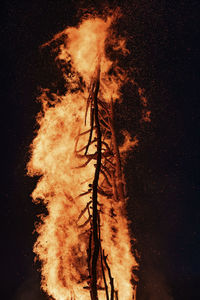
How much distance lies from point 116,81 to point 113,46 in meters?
0.37

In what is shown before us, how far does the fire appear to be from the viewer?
2.16 m

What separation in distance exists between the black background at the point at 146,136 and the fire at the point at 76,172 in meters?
0.21

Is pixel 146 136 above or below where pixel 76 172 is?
above

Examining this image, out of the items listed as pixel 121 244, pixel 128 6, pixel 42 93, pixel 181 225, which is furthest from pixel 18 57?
pixel 181 225

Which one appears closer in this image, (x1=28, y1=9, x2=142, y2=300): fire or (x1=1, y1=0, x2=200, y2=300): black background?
(x1=28, y1=9, x2=142, y2=300): fire

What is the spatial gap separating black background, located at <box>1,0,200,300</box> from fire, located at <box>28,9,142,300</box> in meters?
0.21

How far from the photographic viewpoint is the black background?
239cm

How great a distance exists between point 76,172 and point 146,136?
101 centimetres

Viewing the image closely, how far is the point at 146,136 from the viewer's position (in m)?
2.71

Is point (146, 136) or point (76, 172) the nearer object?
point (76, 172)

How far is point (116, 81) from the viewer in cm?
250

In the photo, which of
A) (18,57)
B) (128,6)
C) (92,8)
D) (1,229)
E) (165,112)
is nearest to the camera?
(92,8)

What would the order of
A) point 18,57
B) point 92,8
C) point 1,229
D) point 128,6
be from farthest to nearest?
point 1,229 → point 18,57 → point 128,6 → point 92,8

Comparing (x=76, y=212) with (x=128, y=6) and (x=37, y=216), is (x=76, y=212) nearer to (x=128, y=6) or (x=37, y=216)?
(x=37, y=216)
